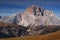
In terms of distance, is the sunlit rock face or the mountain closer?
the mountain

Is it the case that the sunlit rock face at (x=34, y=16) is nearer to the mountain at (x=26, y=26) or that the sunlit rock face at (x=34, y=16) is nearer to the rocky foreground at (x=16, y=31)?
the mountain at (x=26, y=26)

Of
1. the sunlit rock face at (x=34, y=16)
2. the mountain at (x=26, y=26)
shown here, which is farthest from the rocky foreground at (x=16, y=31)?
the sunlit rock face at (x=34, y=16)

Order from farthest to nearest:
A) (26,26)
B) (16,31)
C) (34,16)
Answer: (34,16), (26,26), (16,31)

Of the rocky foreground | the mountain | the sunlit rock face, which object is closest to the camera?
the rocky foreground

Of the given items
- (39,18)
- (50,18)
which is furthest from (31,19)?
(50,18)

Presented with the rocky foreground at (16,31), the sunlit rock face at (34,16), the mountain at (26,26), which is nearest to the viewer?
the rocky foreground at (16,31)

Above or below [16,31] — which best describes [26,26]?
below

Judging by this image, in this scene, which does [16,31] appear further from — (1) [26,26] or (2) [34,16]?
(2) [34,16]

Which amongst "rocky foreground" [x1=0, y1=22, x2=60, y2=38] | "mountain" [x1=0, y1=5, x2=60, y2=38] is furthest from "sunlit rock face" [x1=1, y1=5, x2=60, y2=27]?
"rocky foreground" [x1=0, y1=22, x2=60, y2=38]

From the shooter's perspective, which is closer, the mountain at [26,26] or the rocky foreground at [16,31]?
the rocky foreground at [16,31]

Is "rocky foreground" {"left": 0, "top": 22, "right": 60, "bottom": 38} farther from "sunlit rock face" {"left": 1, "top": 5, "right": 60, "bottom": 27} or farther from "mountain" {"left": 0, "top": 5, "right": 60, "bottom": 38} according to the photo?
"sunlit rock face" {"left": 1, "top": 5, "right": 60, "bottom": 27}

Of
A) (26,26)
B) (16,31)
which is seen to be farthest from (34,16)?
(16,31)

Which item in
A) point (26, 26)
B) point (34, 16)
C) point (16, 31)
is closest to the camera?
point (16, 31)

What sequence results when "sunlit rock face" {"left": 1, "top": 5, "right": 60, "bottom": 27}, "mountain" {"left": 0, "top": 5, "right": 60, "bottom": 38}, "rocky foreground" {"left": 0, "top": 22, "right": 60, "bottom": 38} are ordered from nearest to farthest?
"rocky foreground" {"left": 0, "top": 22, "right": 60, "bottom": 38} < "mountain" {"left": 0, "top": 5, "right": 60, "bottom": 38} < "sunlit rock face" {"left": 1, "top": 5, "right": 60, "bottom": 27}
